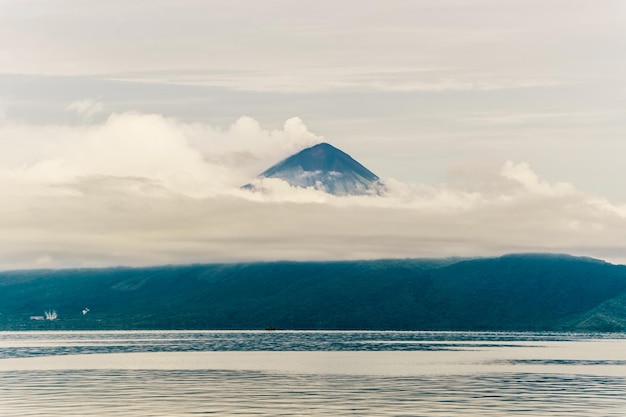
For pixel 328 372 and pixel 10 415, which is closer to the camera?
pixel 10 415

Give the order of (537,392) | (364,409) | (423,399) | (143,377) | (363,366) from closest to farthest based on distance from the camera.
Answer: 1. (364,409)
2. (423,399)
3. (537,392)
4. (143,377)
5. (363,366)

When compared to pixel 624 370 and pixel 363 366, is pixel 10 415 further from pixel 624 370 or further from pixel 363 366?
pixel 624 370

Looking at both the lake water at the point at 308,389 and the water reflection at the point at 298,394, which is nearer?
the water reflection at the point at 298,394

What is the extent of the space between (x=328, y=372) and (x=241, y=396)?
44456 mm

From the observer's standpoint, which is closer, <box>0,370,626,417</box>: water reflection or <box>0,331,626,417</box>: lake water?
<box>0,370,626,417</box>: water reflection

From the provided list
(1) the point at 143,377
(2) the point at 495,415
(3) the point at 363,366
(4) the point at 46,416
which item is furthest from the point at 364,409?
(3) the point at 363,366

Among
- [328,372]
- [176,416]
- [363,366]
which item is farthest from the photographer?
[363,366]

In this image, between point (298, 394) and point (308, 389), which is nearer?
point (298, 394)

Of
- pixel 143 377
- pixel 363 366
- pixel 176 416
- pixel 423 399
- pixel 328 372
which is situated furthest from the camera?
pixel 363 366

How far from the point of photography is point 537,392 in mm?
128875

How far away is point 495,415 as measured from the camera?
102062 mm

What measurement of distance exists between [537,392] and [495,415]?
1116 inches

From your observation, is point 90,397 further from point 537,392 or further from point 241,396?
point 537,392

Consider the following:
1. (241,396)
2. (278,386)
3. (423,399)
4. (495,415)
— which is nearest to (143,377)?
(278,386)
